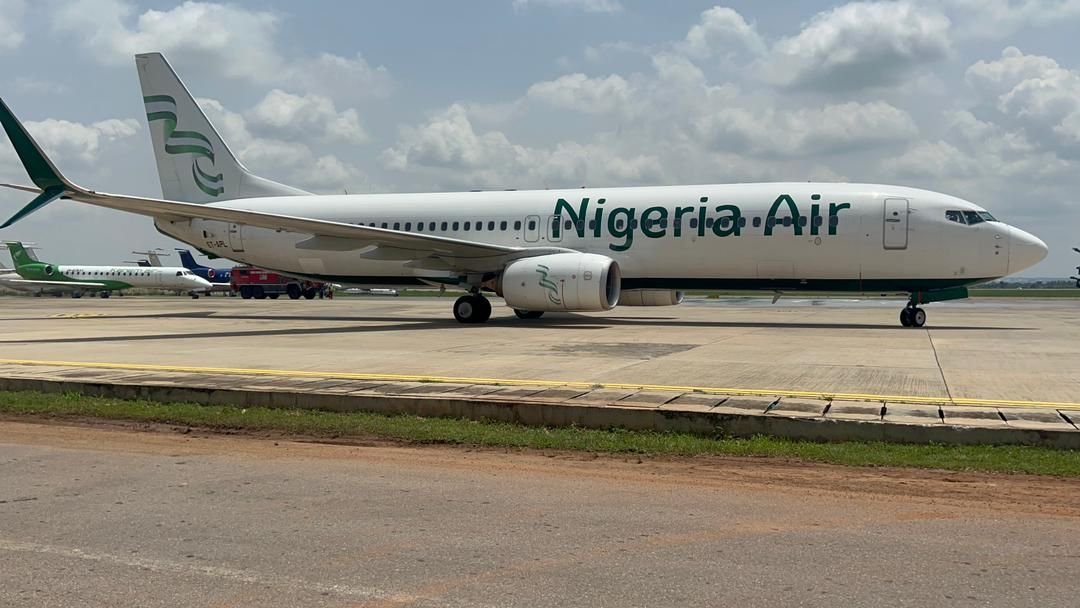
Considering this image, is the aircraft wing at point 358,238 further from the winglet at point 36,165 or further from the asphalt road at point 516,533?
the asphalt road at point 516,533

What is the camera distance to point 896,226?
763 inches

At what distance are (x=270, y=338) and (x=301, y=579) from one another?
537 inches

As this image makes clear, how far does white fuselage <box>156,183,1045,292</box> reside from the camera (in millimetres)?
19359

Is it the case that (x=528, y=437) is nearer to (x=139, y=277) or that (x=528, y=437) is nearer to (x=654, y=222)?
(x=654, y=222)

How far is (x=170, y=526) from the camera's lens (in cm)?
503

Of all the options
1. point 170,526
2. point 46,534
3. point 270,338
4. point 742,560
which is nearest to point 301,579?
point 170,526

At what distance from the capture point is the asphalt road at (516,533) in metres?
3.97

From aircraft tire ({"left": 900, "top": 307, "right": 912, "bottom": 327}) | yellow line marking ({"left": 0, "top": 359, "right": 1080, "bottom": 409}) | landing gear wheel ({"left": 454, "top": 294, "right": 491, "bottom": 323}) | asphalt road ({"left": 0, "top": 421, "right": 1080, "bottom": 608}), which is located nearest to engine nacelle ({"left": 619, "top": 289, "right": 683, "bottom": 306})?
landing gear wheel ({"left": 454, "top": 294, "right": 491, "bottom": 323})

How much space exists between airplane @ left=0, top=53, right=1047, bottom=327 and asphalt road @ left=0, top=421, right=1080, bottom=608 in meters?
13.1

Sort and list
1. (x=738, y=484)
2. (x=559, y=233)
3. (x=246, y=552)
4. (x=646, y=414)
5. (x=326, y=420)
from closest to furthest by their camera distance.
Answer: (x=246, y=552)
(x=738, y=484)
(x=646, y=414)
(x=326, y=420)
(x=559, y=233)

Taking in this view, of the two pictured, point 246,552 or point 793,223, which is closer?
point 246,552

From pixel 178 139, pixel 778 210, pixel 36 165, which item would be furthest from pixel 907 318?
pixel 178 139

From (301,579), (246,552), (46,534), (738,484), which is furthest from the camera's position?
(738,484)

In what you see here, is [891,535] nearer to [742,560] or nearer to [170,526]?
[742,560]
